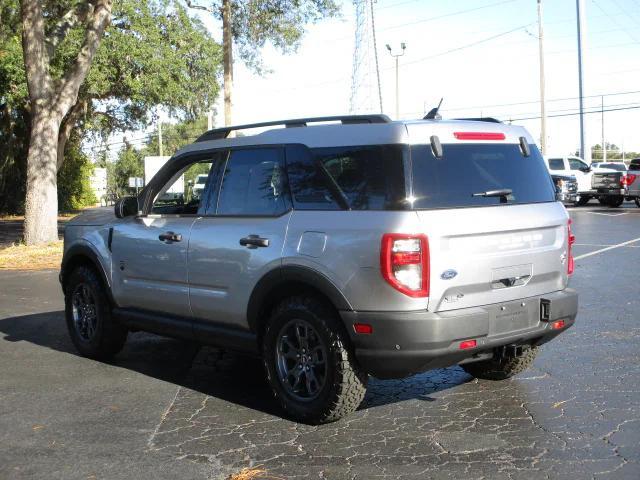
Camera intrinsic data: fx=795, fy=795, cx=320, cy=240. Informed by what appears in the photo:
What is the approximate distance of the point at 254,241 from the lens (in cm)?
551

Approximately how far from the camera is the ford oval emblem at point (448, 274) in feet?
15.6

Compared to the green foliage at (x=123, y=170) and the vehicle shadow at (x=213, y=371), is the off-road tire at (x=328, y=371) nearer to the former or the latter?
the vehicle shadow at (x=213, y=371)

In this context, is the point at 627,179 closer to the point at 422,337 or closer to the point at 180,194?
the point at 180,194

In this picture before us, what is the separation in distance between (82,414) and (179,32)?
24960mm

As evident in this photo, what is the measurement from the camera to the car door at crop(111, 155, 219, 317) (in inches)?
244

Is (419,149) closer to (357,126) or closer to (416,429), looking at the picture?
(357,126)

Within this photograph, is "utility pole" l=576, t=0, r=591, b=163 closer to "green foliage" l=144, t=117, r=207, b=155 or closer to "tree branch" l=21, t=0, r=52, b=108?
"tree branch" l=21, t=0, r=52, b=108

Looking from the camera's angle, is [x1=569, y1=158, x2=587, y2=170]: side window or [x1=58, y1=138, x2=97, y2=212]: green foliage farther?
[x1=58, y1=138, x2=97, y2=212]: green foliage

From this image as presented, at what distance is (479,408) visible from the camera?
5562mm

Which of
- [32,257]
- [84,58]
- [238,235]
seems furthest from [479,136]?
[84,58]

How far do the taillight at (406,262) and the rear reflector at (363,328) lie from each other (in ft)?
1.04

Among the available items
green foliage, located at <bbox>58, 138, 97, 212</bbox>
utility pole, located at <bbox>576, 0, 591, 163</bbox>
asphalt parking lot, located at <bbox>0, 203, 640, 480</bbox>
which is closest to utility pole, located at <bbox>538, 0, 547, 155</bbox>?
utility pole, located at <bbox>576, 0, 591, 163</bbox>

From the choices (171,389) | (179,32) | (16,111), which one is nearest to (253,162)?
(171,389)

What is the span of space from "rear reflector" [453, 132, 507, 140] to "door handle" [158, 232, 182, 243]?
2.32 metres
